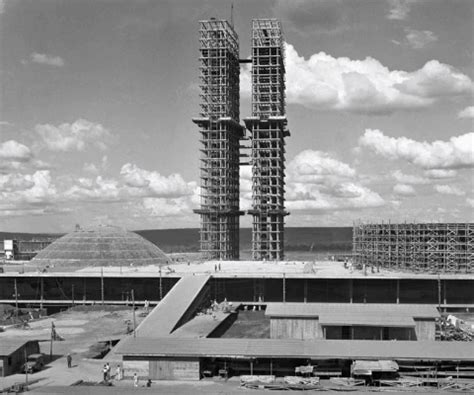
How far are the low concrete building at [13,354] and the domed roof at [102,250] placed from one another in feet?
170

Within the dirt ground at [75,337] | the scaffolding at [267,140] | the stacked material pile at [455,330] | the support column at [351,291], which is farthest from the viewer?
the scaffolding at [267,140]

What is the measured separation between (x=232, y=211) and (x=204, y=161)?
13.5 m

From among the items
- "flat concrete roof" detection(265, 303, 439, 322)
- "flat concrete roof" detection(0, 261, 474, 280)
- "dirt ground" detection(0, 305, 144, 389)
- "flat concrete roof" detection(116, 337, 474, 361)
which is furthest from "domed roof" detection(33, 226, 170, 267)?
"flat concrete roof" detection(116, 337, 474, 361)

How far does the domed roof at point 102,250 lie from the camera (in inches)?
4291

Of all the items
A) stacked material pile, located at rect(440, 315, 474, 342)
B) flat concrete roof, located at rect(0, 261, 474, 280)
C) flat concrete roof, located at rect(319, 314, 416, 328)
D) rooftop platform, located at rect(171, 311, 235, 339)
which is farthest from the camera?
flat concrete roof, located at rect(0, 261, 474, 280)

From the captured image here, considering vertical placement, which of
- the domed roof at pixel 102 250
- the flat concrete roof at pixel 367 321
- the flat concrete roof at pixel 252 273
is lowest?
the flat concrete roof at pixel 367 321

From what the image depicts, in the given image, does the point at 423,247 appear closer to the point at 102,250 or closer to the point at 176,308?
the point at 176,308

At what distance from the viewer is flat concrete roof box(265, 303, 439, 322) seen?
6425 centimetres

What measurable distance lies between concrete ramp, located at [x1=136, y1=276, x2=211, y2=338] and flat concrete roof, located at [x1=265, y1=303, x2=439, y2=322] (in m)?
10.4

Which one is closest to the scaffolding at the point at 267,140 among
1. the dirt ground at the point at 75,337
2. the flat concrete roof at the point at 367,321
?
the dirt ground at the point at 75,337

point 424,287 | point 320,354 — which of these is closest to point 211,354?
point 320,354

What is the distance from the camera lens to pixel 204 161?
475 ft

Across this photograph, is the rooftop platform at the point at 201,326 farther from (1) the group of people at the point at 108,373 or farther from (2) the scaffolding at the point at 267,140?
(2) the scaffolding at the point at 267,140

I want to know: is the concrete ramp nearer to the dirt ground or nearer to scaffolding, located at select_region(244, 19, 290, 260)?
the dirt ground
